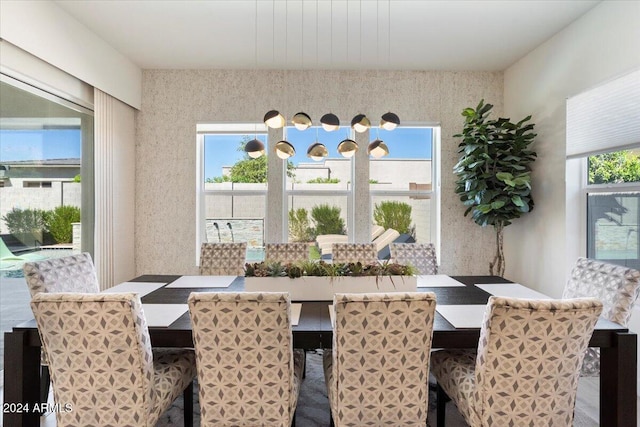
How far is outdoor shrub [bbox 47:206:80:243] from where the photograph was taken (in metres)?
2.97

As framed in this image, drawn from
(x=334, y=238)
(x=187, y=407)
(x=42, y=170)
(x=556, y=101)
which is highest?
(x=556, y=101)

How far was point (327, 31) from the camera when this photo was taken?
3.18 meters

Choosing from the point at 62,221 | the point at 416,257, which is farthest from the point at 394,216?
the point at 62,221

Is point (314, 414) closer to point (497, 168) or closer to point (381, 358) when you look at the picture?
point (381, 358)

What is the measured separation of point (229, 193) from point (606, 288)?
3647mm

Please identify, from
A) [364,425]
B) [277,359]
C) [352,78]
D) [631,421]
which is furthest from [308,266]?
[352,78]

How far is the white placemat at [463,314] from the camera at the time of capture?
169cm

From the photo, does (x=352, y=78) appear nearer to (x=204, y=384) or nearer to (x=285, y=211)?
(x=285, y=211)

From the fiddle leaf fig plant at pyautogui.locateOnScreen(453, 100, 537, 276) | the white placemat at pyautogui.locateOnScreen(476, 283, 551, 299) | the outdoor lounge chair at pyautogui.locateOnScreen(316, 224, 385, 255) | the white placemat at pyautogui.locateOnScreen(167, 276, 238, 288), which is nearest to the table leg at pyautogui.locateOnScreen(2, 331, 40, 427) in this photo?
the white placemat at pyautogui.locateOnScreen(167, 276, 238, 288)

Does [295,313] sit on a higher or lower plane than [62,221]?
lower

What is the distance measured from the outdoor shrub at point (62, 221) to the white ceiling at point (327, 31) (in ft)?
5.50

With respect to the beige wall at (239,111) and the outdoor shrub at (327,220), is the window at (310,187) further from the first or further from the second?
the beige wall at (239,111)

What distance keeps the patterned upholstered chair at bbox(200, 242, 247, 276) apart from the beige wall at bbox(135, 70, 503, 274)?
1.07m

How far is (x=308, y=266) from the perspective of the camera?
84.9 inches
